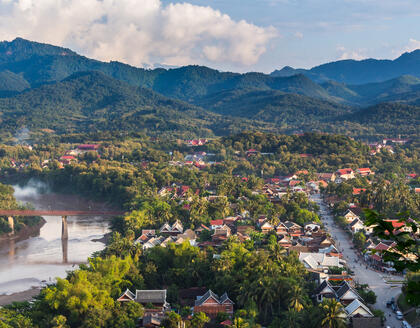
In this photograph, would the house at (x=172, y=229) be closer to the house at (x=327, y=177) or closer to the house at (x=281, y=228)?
the house at (x=281, y=228)

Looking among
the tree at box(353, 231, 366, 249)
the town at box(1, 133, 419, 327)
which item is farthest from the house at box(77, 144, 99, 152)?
the tree at box(353, 231, 366, 249)

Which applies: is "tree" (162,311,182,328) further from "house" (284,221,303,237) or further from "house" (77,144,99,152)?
"house" (77,144,99,152)

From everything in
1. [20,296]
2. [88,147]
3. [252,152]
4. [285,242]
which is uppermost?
[88,147]

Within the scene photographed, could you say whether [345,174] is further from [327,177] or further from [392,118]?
[392,118]

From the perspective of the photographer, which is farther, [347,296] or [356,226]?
[356,226]

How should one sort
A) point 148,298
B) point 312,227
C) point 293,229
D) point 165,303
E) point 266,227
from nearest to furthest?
1. point 165,303
2. point 148,298
3. point 266,227
4. point 293,229
5. point 312,227

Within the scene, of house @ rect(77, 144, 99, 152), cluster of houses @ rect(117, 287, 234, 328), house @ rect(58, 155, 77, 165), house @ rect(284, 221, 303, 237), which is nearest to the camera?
cluster of houses @ rect(117, 287, 234, 328)

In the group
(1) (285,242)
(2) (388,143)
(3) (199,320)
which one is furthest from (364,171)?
(3) (199,320)

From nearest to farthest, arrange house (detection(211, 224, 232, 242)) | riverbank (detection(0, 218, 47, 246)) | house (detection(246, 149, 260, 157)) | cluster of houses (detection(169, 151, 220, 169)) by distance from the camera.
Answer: house (detection(211, 224, 232, 242))
riverbank (detection(0, 218, 47, 246))
cluster of houses (detection(169, 151, 220, 169))
house (detection(246, 149, 260, 157))
